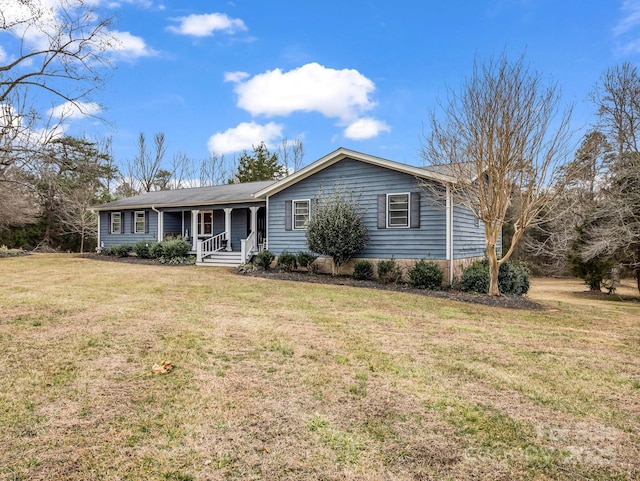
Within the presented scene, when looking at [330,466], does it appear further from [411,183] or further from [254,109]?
[254,109]

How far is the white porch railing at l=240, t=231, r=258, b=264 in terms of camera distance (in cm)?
1689

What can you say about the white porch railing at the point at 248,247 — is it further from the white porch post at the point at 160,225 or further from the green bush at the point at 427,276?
the green bush at the point at 427,276

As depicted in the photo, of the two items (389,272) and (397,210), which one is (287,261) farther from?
(397,210)

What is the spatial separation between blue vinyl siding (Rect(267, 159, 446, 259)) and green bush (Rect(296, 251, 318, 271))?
60 centimetres

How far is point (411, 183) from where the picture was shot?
13.0m

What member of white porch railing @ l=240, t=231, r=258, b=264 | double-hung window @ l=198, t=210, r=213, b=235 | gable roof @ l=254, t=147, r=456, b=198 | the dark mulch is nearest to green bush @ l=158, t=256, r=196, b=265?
double-hung window @ l=198, t=210, r=213, b=235

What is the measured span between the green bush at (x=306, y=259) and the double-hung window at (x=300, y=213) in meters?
1.20

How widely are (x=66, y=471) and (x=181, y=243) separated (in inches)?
669

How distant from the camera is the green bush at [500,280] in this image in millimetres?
11680

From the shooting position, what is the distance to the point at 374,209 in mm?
13852

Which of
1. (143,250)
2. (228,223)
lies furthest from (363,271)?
(143,250)

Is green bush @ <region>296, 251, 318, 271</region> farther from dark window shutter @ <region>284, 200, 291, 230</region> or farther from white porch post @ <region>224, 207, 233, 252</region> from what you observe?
white porch post @ <region>224, 207, 233, 252</region>

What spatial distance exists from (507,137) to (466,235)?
4.61 m

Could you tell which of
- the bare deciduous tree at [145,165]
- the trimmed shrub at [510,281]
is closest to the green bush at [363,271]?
the trimmed shrub at [510,281]
